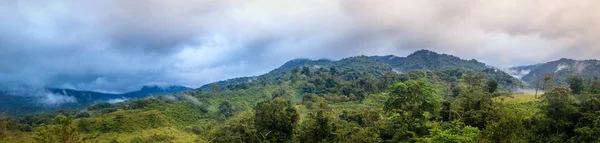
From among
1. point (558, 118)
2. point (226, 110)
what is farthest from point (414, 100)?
point (226, 110)

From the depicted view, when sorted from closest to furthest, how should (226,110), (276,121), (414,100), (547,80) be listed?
1. (414,100)
2. (276,121)
3. (547,80)
4. (226,110)

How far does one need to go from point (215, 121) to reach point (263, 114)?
53050 millimetres

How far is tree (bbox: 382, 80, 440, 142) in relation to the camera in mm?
39312

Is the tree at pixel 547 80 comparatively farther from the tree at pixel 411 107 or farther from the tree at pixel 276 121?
the tree at pixel 276 121

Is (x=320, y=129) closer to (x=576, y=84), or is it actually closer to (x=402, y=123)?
(x=402, y=123)

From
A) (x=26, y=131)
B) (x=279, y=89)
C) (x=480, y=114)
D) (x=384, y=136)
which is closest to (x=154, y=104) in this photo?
(x=26, y=131)

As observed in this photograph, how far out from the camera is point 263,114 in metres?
47.5

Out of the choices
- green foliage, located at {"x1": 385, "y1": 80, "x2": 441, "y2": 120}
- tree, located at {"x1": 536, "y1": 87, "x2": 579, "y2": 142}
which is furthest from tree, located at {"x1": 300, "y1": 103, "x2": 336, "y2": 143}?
tree, located at {"x1": 536, "y1": 87, "x2": 579, "y2": 142}

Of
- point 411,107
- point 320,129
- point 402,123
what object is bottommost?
point 320,129

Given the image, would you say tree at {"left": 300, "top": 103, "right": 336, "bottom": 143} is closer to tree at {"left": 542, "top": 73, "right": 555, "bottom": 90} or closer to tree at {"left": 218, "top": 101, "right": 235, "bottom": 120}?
tree at {"left": 542, "top": 73, "right": 555, "bottom": 90}

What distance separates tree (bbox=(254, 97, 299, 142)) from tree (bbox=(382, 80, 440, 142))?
39.3 feet

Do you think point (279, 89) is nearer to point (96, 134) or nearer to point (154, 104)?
point (154, 104)

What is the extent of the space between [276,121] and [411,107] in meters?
15.9

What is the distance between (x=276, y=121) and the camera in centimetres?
4678
